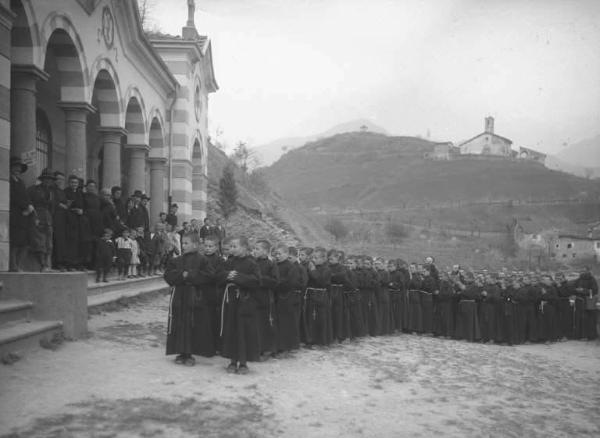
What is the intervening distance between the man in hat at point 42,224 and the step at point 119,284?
42.2 inches

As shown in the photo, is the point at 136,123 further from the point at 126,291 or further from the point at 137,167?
the point at 126,291

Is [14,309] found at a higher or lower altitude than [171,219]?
lower

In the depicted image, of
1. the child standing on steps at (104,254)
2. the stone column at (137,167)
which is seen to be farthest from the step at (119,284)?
the stone column at (137,167)

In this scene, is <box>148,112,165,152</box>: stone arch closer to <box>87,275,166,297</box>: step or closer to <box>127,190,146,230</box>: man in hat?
<box>127,190,146,230</box>: man in hat

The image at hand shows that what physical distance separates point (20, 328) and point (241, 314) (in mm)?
2720

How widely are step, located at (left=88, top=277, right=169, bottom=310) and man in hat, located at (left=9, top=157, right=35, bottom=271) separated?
5.46ft

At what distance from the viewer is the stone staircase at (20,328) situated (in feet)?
20.2

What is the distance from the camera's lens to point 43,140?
48.2 ft

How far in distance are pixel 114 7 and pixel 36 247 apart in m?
7.45

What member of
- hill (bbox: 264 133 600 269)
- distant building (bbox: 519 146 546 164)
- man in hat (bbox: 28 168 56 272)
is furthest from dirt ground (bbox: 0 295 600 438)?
distant building (bbox: 519 146 546 164)

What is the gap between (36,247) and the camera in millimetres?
8633

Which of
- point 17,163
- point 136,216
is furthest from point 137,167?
point 17,163

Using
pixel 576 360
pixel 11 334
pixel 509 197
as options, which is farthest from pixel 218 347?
pixel 509 197

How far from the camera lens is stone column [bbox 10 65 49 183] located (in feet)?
29.7
